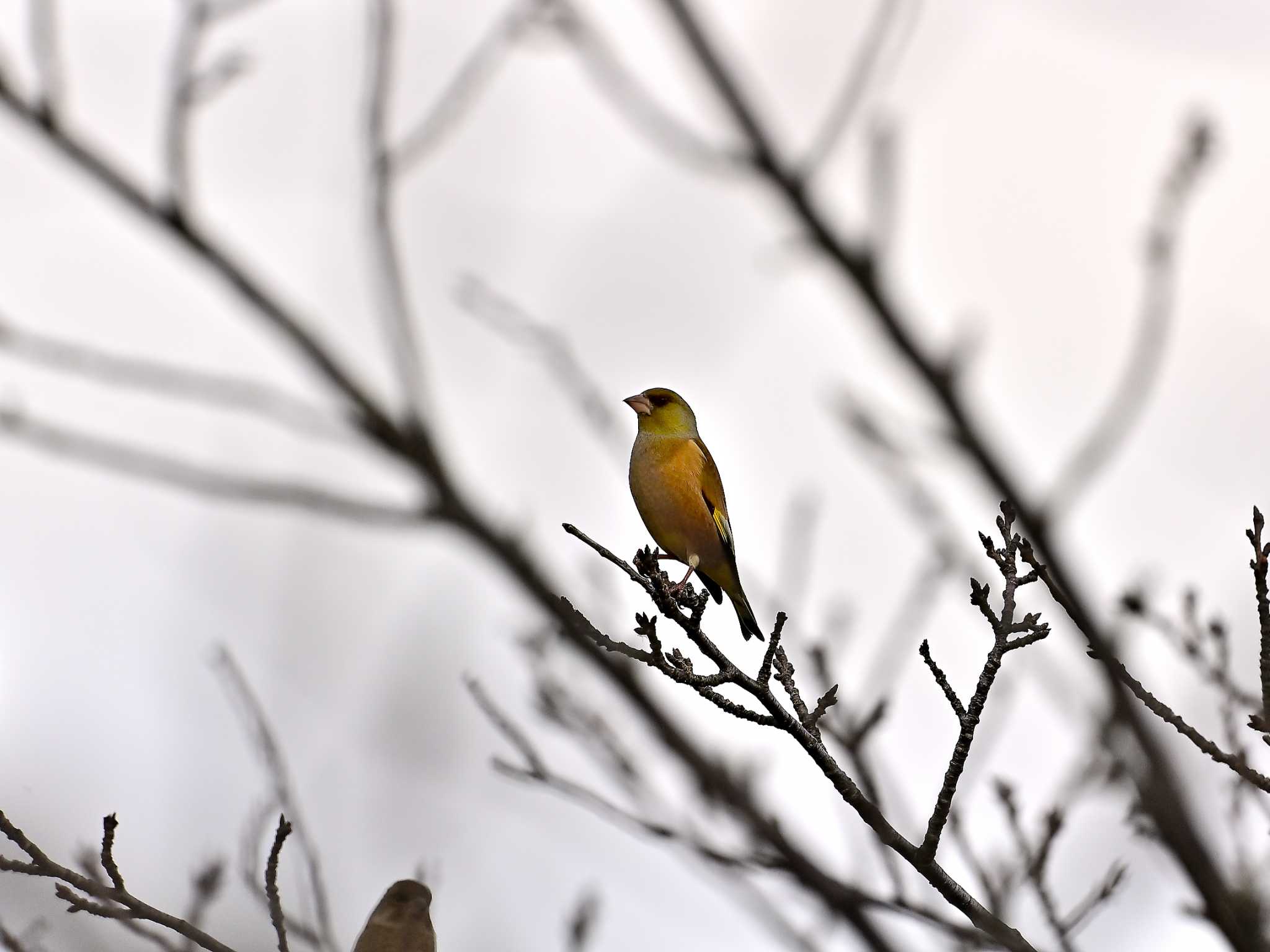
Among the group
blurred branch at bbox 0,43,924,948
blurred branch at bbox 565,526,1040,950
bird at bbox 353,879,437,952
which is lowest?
bird at bbox 353,879,437,952

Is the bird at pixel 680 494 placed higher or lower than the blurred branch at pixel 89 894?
higher

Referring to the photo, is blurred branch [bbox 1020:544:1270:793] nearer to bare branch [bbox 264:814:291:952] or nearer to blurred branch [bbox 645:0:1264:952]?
blurred branch [bbox 645:0:1264:952]

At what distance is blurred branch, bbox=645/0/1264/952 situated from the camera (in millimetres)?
4039

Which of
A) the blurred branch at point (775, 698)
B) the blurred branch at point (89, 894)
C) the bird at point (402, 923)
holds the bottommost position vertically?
the blurred branch at point (89, 894)

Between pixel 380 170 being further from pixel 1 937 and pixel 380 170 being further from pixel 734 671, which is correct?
pixel 1 937

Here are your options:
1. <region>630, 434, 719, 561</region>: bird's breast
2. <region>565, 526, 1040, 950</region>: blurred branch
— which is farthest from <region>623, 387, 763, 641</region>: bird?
<region>565, 526, 1040, 950</region>: blurred branch

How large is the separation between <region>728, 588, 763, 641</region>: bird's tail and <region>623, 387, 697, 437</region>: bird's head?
70 cm

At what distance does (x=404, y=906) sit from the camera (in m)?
4.99

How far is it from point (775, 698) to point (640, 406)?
2296 millimetres

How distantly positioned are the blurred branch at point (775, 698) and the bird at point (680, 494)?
3.92 ft

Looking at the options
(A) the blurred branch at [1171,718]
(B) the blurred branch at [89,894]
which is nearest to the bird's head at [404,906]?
(B) the blurred branch at [89,894]

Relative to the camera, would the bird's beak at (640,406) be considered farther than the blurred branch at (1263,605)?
Yes

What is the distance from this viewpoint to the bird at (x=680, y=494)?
18.4 feet

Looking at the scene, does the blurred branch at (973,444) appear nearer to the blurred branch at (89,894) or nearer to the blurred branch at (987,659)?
the blurred branch at (987,659)
